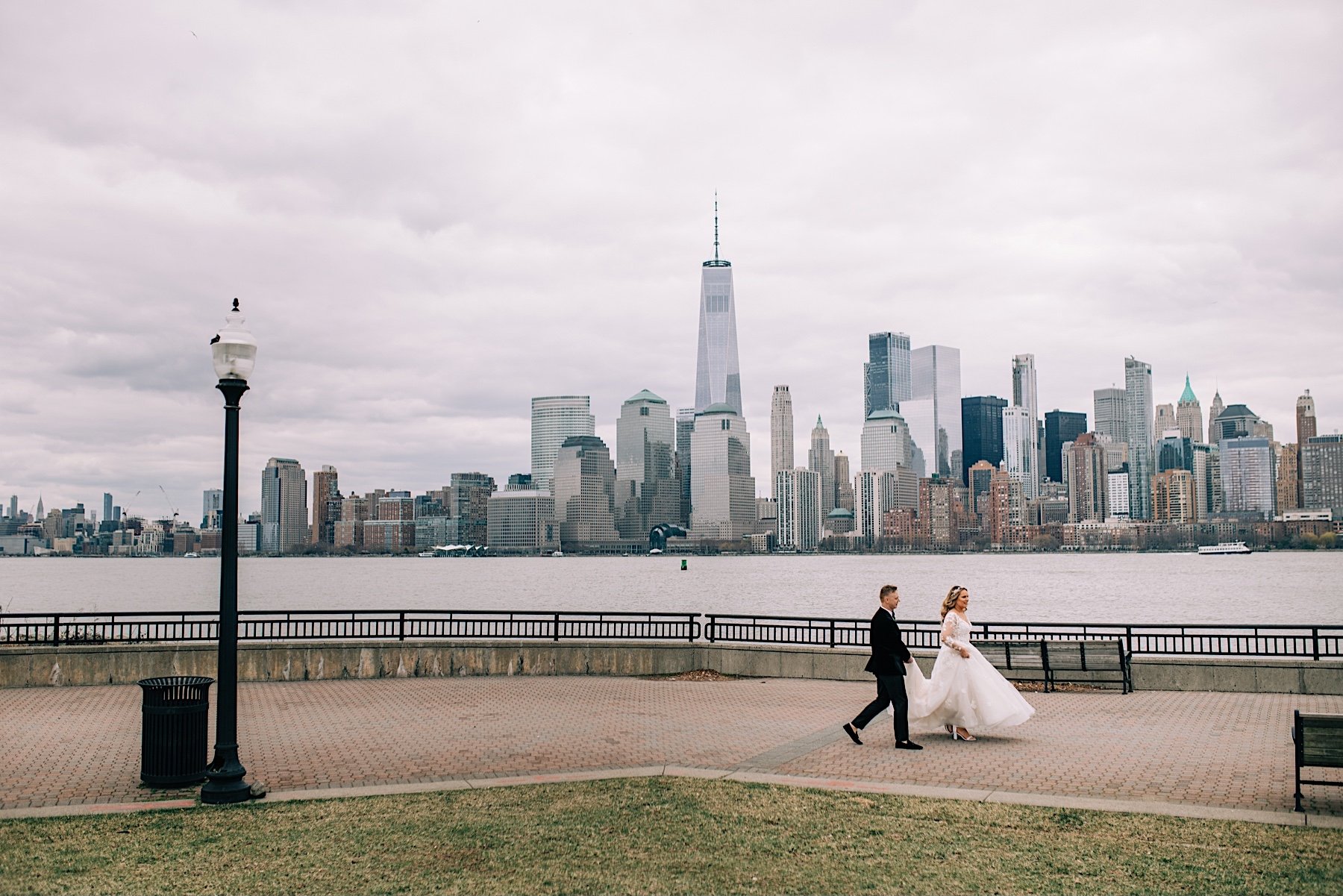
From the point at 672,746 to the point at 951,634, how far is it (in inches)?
141

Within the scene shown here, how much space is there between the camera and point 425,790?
10617 mm

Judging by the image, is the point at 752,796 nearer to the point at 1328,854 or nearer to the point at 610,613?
the point at 1328,854

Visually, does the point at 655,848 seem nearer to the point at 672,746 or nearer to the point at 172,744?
the point at 672,746

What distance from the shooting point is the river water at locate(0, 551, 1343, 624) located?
80125 millimetres

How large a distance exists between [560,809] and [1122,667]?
1148 cm

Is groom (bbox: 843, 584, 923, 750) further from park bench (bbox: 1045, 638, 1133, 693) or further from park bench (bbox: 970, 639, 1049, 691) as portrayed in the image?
park bench (bbox: 1045, 638, 1133, 693)

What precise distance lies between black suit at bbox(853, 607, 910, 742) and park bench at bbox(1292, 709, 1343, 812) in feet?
14.4

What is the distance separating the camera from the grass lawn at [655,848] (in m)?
7.64

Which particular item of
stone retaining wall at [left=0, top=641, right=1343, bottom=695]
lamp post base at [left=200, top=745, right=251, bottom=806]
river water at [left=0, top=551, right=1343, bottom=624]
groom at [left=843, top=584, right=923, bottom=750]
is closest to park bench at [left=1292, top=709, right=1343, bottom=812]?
groom at [left=843, top=584, right=923, bottom=750]

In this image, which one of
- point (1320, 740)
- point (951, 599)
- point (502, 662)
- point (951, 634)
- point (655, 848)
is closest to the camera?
point (655, 848)

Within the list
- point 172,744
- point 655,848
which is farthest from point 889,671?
point 172,744

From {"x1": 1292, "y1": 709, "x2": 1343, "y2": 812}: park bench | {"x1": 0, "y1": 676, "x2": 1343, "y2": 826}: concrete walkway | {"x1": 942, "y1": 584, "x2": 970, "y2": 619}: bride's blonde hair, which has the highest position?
{"x1": 942, "y1": 584, "x2": 970, "y2": 619}: bride's blonde hair

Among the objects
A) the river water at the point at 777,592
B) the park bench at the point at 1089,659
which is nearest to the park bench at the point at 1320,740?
the park bench at the point at 1089,659

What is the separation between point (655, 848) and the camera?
848 cm
